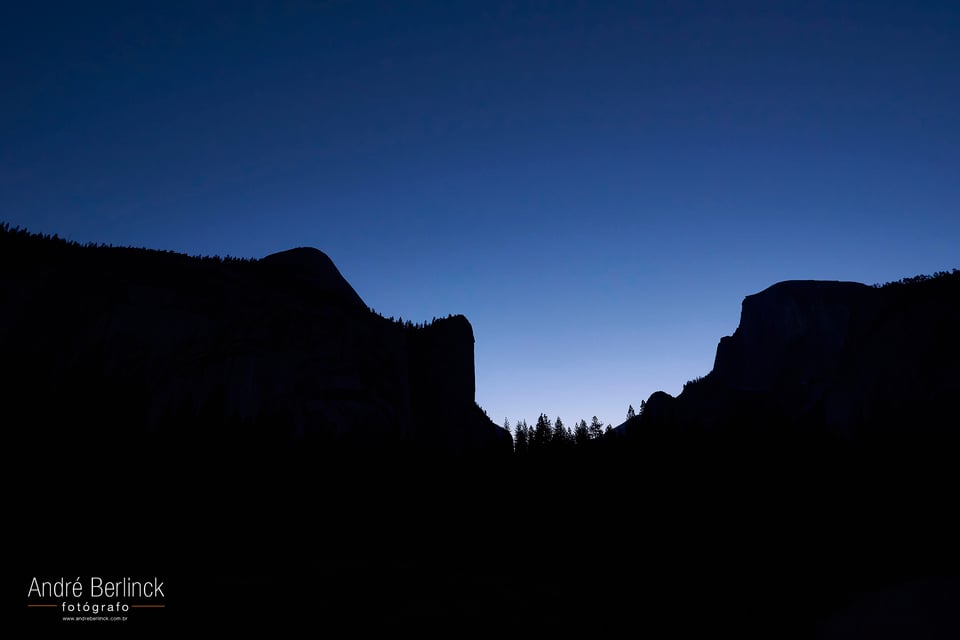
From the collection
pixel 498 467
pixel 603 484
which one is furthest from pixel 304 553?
pixel 603 484

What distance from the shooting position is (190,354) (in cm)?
3234

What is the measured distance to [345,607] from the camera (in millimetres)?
9617

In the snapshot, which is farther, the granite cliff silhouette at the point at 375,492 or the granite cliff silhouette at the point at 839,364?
the granite cliff silhouette at the point at 839,364

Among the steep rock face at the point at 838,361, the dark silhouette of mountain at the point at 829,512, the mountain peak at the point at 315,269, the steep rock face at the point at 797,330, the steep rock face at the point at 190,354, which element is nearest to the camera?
the dark silhouette of mountain at the point at 829,512

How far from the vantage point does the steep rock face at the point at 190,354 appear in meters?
26.1

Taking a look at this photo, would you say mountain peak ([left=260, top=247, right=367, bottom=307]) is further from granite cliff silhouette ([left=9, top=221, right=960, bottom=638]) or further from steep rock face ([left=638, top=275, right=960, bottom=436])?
steep rock face ([left=638, top=275, right=960, bottom=436])

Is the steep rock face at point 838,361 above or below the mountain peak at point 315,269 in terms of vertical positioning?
below

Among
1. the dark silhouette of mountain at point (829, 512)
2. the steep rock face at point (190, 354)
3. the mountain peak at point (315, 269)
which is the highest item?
the mountain peak at point (315, 269)

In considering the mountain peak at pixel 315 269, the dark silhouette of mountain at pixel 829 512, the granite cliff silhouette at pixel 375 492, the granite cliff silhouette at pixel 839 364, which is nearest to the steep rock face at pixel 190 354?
the granite cliff silhouette at pixel 375 492

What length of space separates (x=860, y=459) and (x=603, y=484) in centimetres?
885

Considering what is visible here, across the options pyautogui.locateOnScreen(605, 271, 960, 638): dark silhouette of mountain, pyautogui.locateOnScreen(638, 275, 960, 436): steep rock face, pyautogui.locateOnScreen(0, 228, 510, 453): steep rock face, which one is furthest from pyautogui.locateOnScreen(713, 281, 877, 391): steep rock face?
pyautogui.locateOnScreen(0, 228, 510, 453): steep rock face

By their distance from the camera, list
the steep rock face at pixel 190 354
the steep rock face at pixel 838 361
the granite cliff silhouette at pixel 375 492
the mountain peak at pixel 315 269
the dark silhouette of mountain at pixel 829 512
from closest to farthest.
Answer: the granite cliff silhouette at pixel 375 492, the dark silhouette of mountain at pixel 829 512, the steep rock face at pixel 190 354, the steep rock face at pixel 838 361, the mountain peak at pixel 315 269

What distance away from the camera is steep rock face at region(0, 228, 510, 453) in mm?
26078

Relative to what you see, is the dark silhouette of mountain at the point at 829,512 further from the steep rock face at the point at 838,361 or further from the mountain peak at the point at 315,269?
the mountain peak at the point at 315,269
